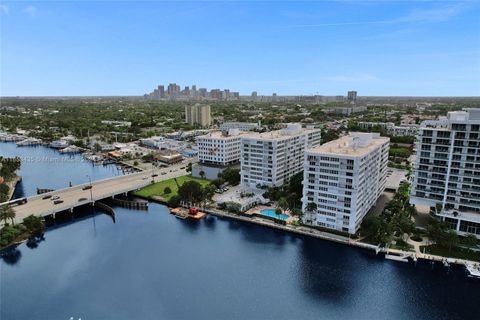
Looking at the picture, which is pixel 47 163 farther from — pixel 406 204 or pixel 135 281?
pixel 406 204

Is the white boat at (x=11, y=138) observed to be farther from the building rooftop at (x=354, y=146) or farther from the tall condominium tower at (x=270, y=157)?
the building rooftop at (x=354, y=146)

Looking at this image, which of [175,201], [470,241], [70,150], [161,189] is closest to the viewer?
[470,241]

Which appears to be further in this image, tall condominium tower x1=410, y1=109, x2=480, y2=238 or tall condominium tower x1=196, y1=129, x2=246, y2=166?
tall condominium tower x1=196, y1=129, x2=246, y2=166

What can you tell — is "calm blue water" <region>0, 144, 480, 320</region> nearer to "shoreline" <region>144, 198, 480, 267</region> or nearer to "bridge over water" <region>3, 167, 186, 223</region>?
"shoreline" <region>144, 198, 480, 267</region>

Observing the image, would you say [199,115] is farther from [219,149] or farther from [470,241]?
[470,241]

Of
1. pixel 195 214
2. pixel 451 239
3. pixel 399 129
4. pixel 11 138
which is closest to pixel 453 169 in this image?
pixel 451 239

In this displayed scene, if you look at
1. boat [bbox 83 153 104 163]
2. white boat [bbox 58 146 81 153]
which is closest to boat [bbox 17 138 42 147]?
white boat [bbox 58 146 81 153]

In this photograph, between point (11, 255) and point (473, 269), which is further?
point (11, 255)
